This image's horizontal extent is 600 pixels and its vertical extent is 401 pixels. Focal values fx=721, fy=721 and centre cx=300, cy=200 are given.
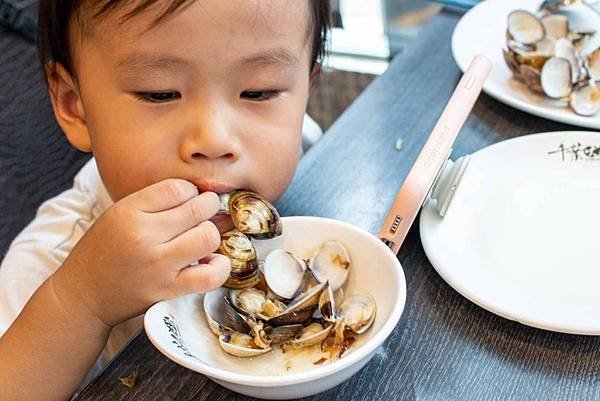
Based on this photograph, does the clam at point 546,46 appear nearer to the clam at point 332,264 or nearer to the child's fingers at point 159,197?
the clam at point 332,264

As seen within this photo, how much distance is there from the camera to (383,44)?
2623 mm

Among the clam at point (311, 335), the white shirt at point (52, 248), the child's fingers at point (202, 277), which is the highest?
the child's fingers at point (202, 277)

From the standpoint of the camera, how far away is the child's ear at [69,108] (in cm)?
92

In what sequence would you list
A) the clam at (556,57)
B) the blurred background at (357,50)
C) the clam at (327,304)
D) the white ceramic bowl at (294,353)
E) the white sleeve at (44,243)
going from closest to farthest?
the white ceramic bowl at (294,353), the clam at (327,304), the white sleeve at (44,243), the clam at (556,57), the blurred background at (357,50)

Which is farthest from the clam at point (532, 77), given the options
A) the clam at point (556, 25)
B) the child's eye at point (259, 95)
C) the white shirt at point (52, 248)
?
the white shirt at point (52, 248)

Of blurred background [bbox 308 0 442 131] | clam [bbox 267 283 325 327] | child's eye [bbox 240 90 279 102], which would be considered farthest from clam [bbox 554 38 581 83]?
blurred background [bbox 308 0 442 131]

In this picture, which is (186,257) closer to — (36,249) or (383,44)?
(36,249)

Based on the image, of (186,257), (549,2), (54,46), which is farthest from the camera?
(549,2)

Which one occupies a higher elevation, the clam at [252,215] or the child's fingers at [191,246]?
the child's fingers at [191,246]

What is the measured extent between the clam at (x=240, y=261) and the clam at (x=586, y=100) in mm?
532

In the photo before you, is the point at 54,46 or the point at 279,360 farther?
the point at 54,46

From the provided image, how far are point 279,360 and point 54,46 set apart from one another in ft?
1.55

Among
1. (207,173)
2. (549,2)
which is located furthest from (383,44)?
(207,173)

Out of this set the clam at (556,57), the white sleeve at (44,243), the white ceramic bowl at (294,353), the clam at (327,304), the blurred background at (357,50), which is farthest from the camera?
the blurred background at (357,50)
